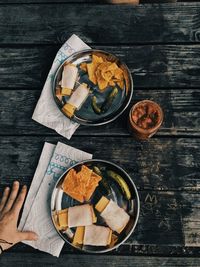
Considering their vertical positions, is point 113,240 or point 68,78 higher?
point 68,78

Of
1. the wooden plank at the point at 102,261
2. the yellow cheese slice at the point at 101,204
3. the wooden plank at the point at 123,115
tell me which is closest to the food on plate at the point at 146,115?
the wooden plank at the point at 123,115

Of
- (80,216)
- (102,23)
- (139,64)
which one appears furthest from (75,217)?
(102,23)

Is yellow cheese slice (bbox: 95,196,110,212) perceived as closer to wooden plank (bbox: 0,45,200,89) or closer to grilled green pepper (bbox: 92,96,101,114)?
grilled green pepper (bbox: 92,96,101,114)

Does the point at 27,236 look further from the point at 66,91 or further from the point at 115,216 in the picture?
the point at 66,91

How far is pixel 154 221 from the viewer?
154 centimetres

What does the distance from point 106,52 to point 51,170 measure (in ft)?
1.96

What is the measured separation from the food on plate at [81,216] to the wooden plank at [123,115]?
34 centimetres

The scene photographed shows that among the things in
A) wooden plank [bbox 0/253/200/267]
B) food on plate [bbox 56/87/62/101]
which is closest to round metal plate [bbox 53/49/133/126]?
food on plate [bbox 56/87/62/101]

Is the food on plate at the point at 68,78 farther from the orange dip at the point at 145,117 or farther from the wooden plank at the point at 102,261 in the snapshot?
the wooden plank at the point at 102,261

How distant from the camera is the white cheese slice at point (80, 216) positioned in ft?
4.89

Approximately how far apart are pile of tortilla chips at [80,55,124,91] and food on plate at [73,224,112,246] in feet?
2.03

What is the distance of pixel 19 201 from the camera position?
1.57 metres

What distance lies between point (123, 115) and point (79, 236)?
0.57 m

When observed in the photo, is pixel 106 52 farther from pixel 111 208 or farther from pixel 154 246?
pixel 154 246
